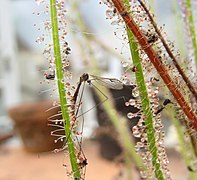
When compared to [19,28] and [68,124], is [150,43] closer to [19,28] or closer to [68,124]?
[68,124]

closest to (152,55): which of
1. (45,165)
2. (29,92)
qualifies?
(45,165)

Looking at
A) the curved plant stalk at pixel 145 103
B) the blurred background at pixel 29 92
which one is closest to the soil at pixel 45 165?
the blurred background at pixel 29 92

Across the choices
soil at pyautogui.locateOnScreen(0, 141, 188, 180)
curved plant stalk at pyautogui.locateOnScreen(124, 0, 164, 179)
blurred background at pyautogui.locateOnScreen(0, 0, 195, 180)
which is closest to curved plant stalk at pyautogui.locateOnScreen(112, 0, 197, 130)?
curved plant stalk at pyautogui.locateOnScreen(124, 0, 164, 179)

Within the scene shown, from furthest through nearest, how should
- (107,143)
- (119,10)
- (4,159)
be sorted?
(4,159) → (107,143) → (119,10)

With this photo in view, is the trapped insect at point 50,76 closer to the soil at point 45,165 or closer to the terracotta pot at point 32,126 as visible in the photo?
the soil at point 45,165

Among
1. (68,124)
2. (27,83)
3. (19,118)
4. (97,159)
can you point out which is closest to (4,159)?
(19,118)

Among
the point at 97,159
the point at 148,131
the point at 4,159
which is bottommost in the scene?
the point at 148,131

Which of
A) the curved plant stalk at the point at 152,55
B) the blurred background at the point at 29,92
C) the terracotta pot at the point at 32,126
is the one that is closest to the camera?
the curved plant stalk at the point at 152,55

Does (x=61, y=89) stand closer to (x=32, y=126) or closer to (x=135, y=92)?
(x=135, y=92)
